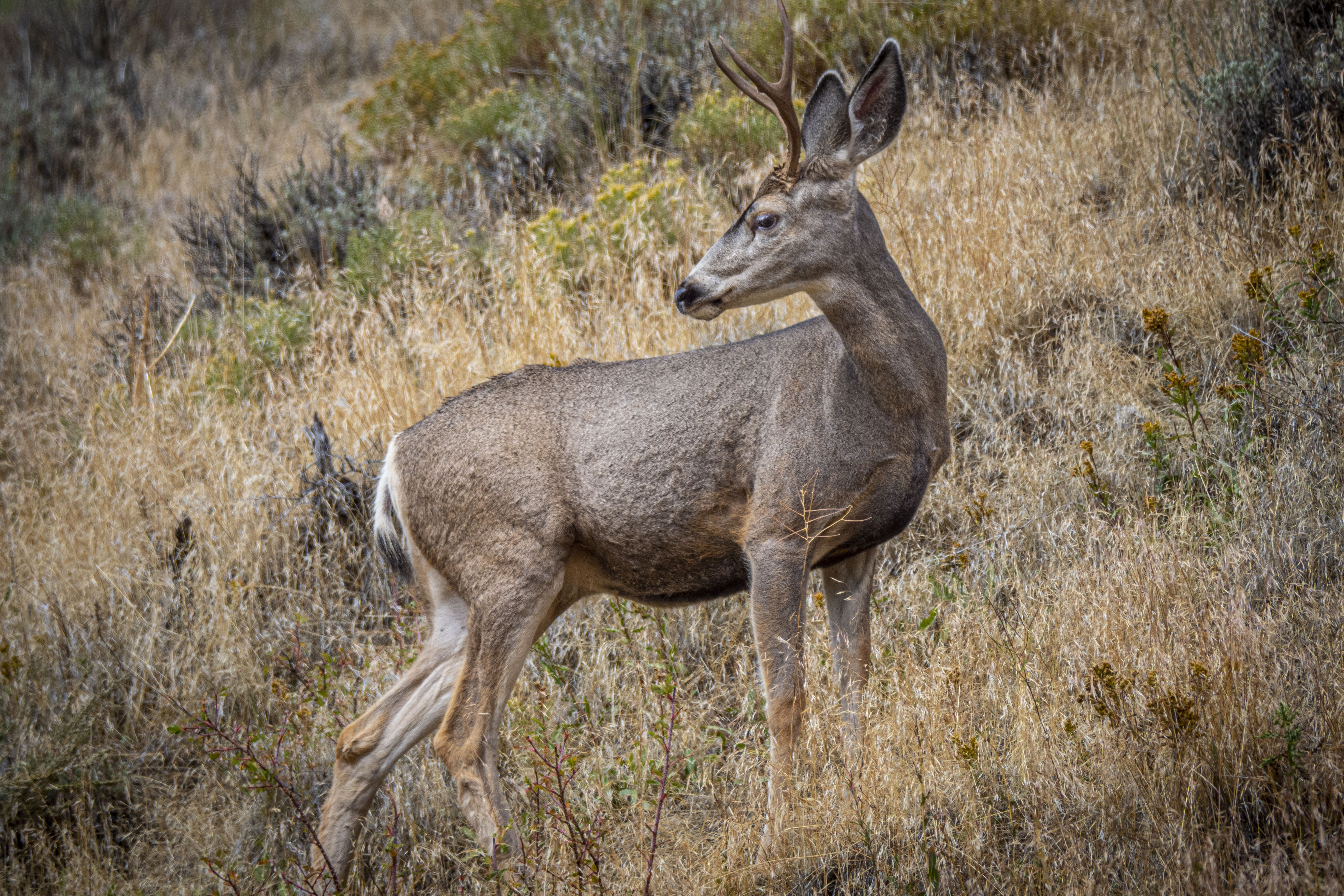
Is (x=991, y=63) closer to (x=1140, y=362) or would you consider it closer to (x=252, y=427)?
(x=1140, y=362)

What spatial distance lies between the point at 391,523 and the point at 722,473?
4.71 feet

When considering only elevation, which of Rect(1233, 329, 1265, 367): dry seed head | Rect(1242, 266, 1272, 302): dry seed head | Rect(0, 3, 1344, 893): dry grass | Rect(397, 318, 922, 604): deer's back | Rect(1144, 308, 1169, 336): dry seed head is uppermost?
Rect(397, 318, 922, 604): deer's back

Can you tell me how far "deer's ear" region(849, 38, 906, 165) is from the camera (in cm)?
361

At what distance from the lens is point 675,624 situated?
15.6 feet

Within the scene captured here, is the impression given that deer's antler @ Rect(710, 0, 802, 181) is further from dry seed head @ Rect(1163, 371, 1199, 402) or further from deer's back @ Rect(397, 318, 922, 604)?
dry seed head @ Rect(1163, 371, 1199, 402)

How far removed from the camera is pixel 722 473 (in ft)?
11.9

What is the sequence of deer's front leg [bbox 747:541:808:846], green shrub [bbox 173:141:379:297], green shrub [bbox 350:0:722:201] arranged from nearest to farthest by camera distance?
1. deer's front leg [bbox 747:541:808:846]
2. green shrub [bbox 173:141:379:297]
3. green shrub [bbox 350:0:722:201]

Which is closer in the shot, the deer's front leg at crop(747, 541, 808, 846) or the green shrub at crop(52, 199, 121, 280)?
the deer's front leg at crop(747, 541, 808, 846)

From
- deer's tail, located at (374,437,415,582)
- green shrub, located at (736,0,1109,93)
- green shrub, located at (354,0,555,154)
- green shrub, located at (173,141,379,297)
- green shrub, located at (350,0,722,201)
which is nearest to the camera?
deer's tail, located at (374,437,415,582)

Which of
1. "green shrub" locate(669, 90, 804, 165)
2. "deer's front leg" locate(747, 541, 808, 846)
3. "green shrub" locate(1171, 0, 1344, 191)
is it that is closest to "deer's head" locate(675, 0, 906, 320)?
"deer's front leg" locate(747, 541, 808, 846)

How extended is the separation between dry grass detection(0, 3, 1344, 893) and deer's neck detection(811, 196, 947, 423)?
941 mm

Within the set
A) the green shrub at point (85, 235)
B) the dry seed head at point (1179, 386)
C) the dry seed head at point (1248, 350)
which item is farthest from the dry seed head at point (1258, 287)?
the green shrub at point (85, 235)

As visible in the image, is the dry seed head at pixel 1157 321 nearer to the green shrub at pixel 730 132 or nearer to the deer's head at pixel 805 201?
the deer's head at pixel 805 201

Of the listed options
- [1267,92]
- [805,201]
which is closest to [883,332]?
[805,201]
